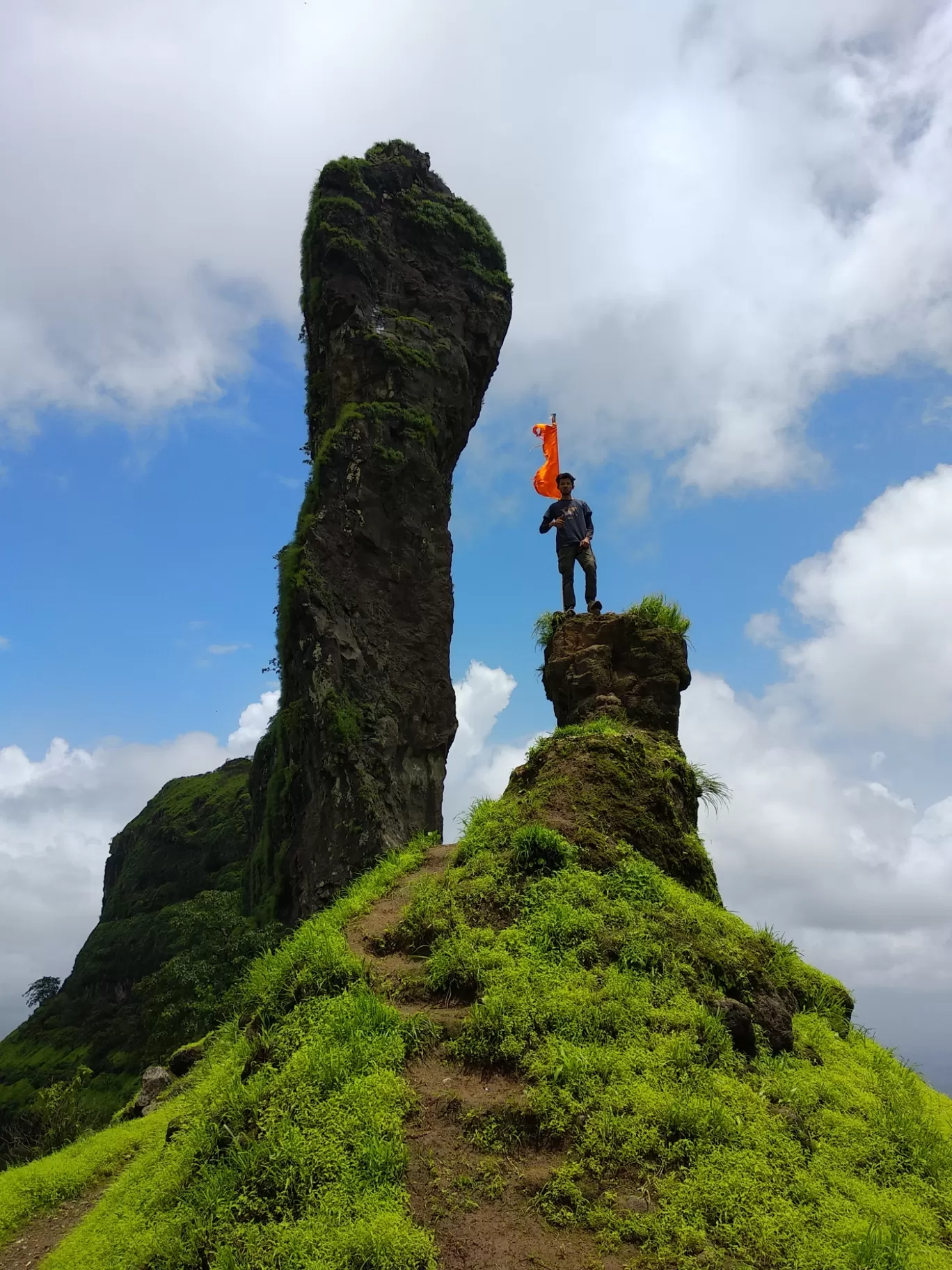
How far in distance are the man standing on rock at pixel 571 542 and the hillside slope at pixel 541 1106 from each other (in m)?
5.46

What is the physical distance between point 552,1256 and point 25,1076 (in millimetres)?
44412

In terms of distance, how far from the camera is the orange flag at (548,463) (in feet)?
46.4

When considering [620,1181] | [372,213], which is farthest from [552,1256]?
[372,213]

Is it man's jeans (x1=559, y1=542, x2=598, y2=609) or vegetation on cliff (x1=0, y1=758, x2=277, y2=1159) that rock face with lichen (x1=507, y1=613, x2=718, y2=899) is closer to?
man's jeans (x1=559, y1=542, x2=598, y2=609)

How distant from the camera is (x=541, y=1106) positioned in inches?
201

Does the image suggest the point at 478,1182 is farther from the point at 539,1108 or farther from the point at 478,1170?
the point at 539,1108

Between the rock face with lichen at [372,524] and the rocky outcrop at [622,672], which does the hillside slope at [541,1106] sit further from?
the rock face with lichen at [372,524]

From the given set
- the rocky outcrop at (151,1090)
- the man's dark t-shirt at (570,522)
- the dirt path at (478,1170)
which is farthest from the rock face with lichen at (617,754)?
the rocky outcrop at (151,1090)

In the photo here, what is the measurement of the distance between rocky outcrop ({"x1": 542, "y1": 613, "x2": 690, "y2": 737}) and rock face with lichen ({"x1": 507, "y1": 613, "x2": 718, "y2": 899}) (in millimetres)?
13

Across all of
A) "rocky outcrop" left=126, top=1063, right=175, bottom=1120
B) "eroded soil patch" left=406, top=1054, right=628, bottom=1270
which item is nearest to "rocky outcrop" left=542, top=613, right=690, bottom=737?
"eroded soil patch" left=406, top=1054, right=628, bottom=1270

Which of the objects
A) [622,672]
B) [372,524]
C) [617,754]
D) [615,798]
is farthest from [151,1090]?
[372,524]

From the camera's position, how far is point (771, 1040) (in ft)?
20.7

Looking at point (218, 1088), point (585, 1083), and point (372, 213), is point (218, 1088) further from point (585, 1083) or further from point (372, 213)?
point (372, 213)

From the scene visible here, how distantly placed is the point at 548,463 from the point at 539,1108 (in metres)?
11.1
